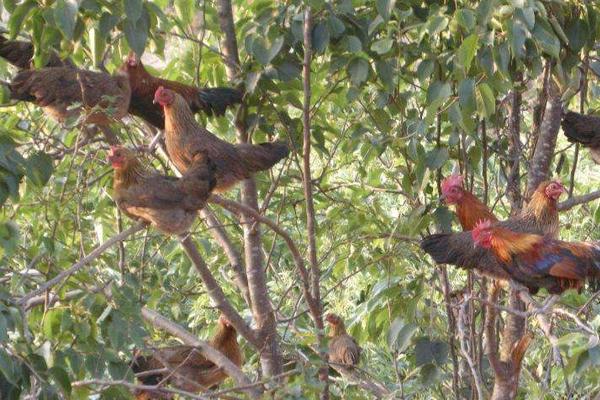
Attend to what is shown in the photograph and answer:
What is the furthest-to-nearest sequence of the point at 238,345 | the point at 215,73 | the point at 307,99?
the point at 238,345, the point at 215,73, the point at 307,99

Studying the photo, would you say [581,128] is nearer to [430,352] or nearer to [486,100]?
[486,100]

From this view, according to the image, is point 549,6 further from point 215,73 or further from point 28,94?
point 28,94

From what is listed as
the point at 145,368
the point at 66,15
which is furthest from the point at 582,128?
the point at 66,15

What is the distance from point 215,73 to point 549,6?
1.77m

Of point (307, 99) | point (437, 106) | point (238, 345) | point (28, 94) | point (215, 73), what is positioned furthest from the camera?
point (238, 345)

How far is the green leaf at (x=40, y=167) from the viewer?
12.4 feet

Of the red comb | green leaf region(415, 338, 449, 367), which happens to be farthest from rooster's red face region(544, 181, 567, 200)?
green leaf region(415, 338, 449, 367)

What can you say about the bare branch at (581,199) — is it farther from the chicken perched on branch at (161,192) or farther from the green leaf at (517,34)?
the chicken perched on branch at (161,192)

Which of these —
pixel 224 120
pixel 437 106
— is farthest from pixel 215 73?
pixel 437 106

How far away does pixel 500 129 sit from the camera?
18.4ft

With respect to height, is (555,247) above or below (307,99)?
below

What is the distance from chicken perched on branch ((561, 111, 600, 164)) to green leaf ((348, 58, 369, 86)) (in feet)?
4.43

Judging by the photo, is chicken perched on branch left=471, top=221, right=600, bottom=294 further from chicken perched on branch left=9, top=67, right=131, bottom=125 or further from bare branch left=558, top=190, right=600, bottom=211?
chicken perched on branch left=9, top=67, right=131, bottom=125

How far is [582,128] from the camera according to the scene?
5430mm
